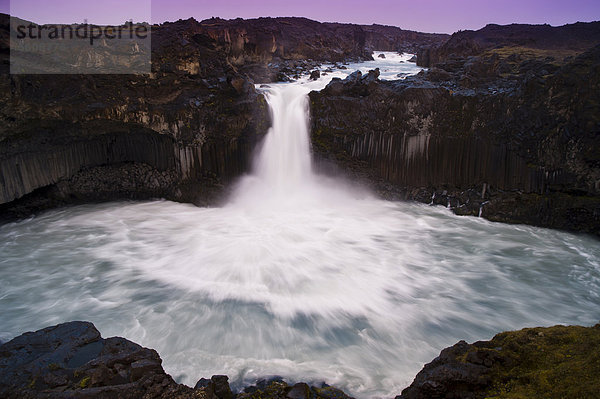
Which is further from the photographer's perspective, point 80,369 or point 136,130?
point 136,130

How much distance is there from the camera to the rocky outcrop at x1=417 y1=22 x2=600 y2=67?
73.7 ft

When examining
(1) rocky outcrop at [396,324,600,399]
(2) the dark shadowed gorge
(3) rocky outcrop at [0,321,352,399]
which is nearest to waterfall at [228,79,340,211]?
(2) the dark shadowed gorge

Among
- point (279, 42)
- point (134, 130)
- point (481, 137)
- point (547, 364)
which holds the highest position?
point (279, 42)

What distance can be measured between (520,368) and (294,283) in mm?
4605

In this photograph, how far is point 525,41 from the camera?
25.0m

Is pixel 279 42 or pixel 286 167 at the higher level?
pixel 279 42

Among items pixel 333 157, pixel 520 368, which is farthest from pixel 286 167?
pixel 520 368

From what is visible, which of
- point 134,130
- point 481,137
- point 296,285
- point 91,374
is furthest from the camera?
point 134,130

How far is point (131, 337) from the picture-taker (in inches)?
205

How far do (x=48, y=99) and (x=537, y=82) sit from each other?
1341 cm

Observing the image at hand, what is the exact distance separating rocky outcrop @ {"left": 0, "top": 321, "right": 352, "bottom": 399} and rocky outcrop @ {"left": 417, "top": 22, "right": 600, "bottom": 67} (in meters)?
21.3

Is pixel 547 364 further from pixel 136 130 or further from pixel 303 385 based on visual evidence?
pixel 136 130
